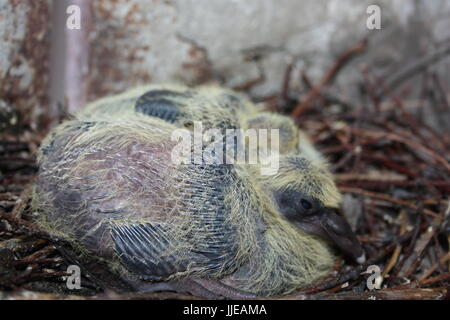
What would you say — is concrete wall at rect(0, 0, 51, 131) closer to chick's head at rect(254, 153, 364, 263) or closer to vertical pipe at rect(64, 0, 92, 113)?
vertical pipe at rect(64, 0, 92, 113)

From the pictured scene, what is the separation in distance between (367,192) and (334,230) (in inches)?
13.7

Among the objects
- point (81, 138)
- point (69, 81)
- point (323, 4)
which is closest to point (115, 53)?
point (69, 81)

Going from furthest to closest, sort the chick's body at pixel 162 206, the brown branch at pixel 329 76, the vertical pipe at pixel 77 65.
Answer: the brown branch at pixel 329 76
the vertical pipe at pixel 77 65
the chick's body at pixel 162 206

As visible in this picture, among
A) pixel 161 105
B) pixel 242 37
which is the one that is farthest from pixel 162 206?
pixel 242 37

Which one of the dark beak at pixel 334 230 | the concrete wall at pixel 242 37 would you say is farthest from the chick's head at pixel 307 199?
the concrete wall at pixel 242 37

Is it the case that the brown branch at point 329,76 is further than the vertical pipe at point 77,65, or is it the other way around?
the brown branch at point 329,76

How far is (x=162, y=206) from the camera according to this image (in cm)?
132

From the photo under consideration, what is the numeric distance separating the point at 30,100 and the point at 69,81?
0.69 feet

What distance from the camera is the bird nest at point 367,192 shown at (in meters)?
1.33

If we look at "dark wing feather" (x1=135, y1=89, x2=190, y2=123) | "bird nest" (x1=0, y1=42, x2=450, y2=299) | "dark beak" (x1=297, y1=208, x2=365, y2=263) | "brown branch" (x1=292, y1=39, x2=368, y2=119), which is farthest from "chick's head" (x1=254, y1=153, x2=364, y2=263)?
"brown branch" (x1=292, y1=39, x2=368, y2=119)

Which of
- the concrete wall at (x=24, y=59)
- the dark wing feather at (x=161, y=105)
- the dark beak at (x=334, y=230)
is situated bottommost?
the dark beak at (x=334, y=230)

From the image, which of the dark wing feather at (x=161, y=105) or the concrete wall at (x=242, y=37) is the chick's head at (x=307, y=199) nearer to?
the dark wing feather at (x=161, y=105)

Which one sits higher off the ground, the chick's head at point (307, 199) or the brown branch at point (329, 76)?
the brown branch at point (329, 76)

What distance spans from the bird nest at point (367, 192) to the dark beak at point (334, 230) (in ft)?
0.19
